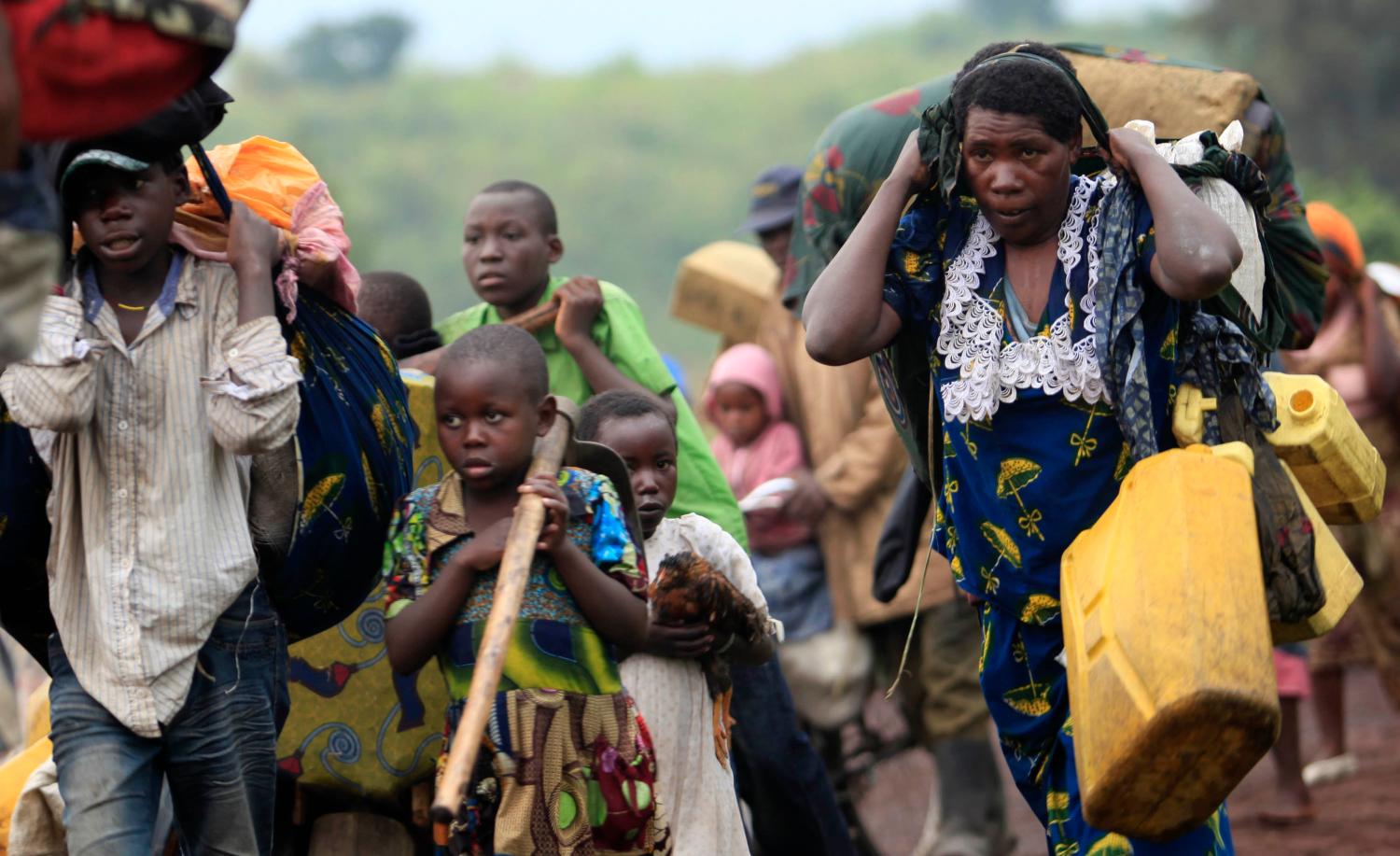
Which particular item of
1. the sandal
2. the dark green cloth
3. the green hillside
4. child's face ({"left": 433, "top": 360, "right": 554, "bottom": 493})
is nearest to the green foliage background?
the green hillside

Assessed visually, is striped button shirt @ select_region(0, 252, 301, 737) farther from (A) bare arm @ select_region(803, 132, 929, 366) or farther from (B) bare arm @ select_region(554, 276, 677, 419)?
(B) bare arm @ select_region(554, 276, 677, 419)

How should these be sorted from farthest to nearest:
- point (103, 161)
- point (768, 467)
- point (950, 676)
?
point (768, 467), point (950, 676), point (103, 161)

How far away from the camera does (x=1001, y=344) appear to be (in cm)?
440

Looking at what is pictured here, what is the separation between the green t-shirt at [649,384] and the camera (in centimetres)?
567

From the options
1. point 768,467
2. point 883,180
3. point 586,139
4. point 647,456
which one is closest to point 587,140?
point 586,139

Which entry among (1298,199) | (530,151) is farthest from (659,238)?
(1298,199)

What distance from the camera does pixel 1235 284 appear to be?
447 cm

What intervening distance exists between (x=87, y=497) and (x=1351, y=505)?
280 cm

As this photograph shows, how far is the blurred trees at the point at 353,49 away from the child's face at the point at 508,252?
5580cm

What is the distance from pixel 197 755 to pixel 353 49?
60238 mm

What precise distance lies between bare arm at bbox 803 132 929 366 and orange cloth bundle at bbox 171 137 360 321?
1.07m

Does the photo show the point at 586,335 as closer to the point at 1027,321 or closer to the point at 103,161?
the point at 1027,321

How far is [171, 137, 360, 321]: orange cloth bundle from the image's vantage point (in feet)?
14.7

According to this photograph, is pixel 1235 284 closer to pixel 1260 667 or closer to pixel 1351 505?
pixel 1351 505
